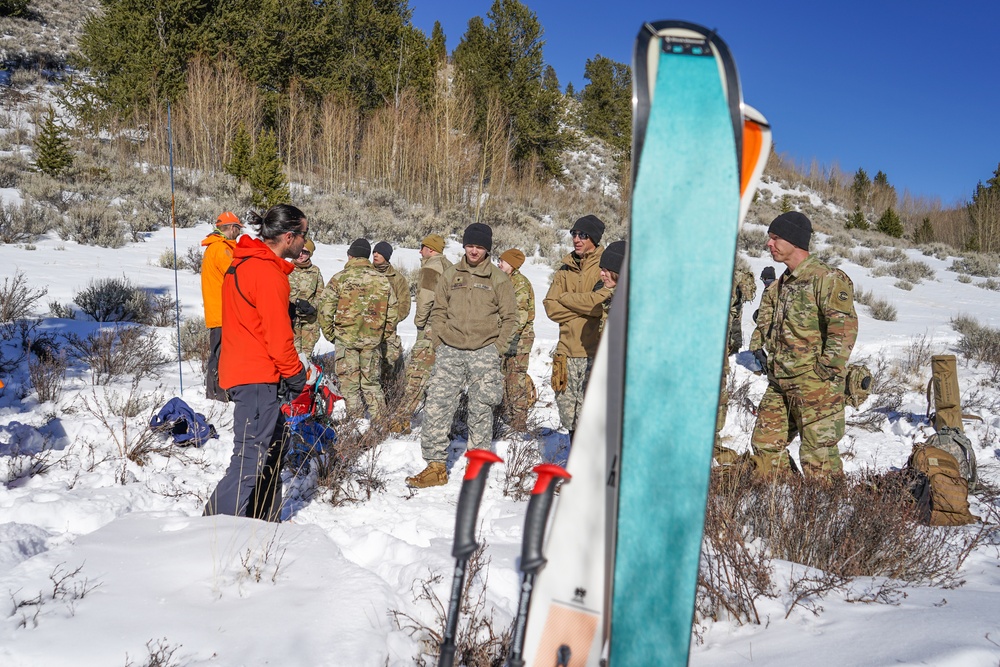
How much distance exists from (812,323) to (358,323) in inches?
156

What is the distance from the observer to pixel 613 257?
4652 mm

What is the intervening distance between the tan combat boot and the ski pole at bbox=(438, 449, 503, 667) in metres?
3.17

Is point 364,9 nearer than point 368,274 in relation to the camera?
No

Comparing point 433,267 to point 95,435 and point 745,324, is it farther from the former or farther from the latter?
point 745,324

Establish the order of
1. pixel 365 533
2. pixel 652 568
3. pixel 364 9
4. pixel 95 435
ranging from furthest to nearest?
1. pixel 364 9
2. pixel 95 435
3. pixel 365 533
4. pixel 652 568

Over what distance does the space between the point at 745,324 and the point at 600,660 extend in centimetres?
996

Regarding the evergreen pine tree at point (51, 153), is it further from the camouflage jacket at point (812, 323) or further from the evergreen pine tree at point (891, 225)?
the evergreen pine tree at point (891, 225)

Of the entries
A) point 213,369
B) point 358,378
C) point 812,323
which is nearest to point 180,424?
point 213,369

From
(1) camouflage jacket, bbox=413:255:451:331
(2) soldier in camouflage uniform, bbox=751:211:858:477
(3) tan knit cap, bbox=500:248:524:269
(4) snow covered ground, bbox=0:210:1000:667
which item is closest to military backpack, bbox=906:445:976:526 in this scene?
(4) snow covered ground, bbox=0:210:1000:667

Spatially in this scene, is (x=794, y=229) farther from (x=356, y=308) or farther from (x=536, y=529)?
(x=356, y=308)

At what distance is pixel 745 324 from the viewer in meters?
10.8

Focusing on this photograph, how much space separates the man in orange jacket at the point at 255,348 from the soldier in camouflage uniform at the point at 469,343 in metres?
1.52

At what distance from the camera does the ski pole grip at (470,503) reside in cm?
162

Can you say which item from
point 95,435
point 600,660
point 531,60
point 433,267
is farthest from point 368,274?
point 531,60
